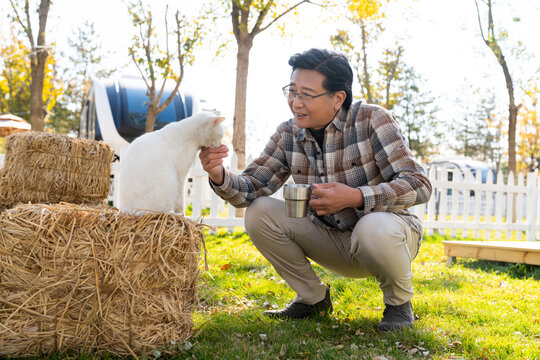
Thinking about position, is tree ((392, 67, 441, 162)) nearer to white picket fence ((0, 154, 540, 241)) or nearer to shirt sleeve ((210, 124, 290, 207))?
white picket fence ((0, 154, 540, 241))

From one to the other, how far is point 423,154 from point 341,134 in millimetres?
29450

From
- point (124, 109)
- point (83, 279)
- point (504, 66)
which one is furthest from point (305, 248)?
point (504, 66)

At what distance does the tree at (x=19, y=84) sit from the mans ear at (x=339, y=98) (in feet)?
37.8

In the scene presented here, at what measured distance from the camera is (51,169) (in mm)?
3803

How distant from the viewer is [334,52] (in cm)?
253

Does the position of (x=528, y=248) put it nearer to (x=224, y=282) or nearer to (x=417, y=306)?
(x=417, y=306)

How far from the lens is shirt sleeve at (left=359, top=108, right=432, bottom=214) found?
7.64ft

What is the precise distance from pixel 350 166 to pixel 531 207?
7276 mm

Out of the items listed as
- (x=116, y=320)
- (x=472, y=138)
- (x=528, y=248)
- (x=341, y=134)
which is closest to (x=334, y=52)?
(x=341, y=134)

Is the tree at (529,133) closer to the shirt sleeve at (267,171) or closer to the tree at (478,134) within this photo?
the tree at (478,134)

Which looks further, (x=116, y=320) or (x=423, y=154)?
(x=423, y=154)

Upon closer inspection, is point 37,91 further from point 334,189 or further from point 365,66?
point 365,66

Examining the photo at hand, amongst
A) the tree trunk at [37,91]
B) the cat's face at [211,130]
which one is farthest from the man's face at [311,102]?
the tree trunk at [37,91]

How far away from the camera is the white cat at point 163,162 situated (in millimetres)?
2346
